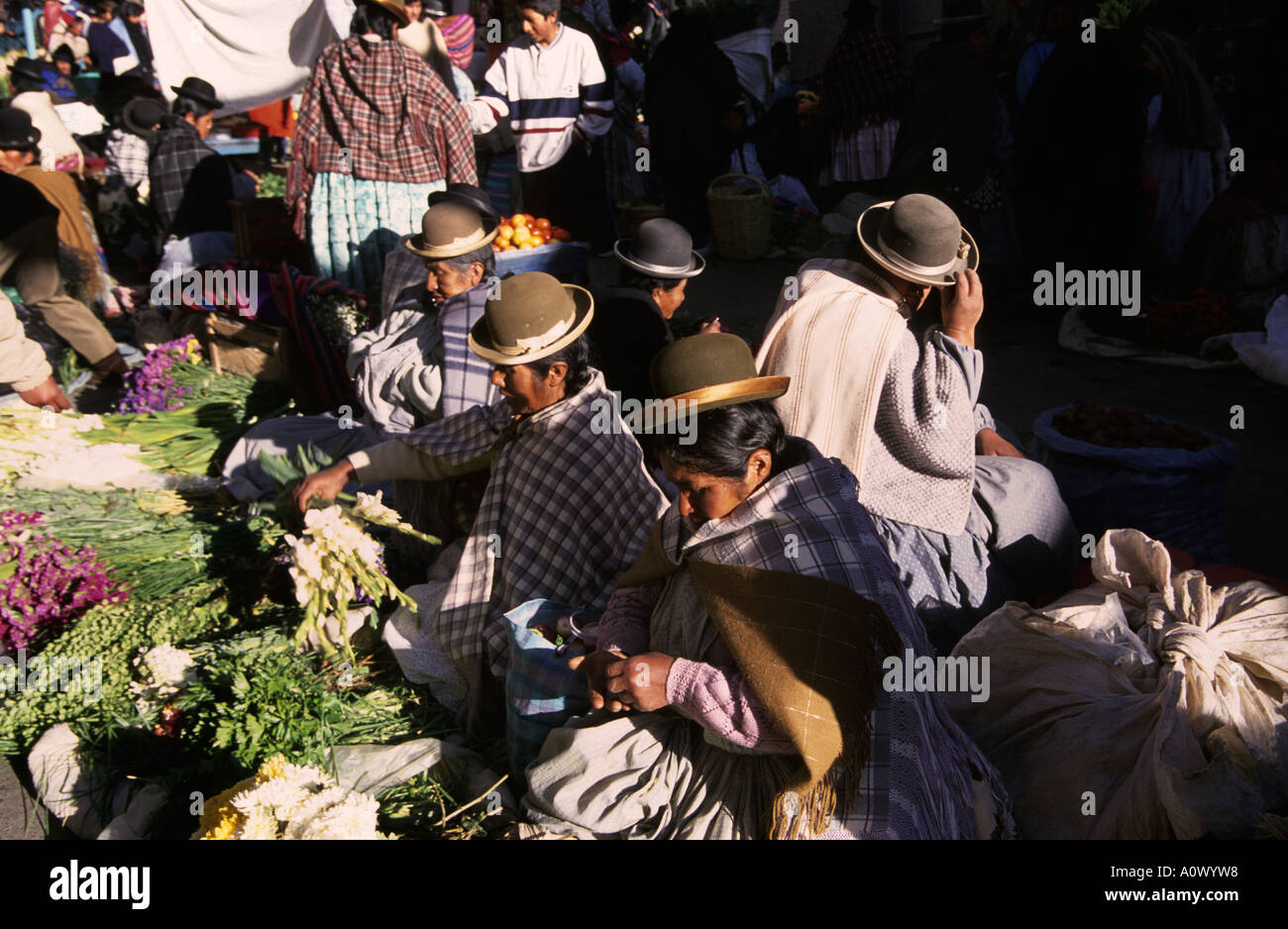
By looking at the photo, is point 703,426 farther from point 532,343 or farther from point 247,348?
point 247,348

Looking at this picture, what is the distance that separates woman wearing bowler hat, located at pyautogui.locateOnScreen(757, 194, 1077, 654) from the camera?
317cm

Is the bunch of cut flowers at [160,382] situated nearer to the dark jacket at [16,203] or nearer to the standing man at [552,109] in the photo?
the dark jacket at [16,203]

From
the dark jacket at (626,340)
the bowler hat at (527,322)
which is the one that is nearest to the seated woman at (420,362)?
the dark jacket at (626,340)

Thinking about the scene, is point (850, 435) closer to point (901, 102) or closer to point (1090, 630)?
point (1090, 630)

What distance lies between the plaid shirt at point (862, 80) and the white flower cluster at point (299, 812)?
7.58 metres

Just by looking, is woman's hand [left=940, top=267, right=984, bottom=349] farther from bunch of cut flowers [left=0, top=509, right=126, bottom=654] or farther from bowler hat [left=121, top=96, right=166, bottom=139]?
bowler hat [left=121, top=96, right=166, bottom=139]

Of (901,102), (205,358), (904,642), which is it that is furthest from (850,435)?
(901,102)

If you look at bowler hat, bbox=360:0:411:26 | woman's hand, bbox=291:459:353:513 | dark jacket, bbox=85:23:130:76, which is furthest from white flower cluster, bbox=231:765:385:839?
dark jacket, bbox=85:23:130:76

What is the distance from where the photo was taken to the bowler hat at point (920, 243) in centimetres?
314

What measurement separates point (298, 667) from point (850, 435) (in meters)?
1.91

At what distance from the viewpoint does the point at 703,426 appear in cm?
218

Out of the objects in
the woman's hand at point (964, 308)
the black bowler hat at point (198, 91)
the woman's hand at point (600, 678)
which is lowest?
the woman's hand at point (600, 678)

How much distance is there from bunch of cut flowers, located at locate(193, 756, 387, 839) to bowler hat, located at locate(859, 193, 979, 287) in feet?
7.36

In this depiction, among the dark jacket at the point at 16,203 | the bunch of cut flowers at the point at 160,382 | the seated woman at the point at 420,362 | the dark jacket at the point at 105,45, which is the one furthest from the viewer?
the dark jacket at the point at 105,45
